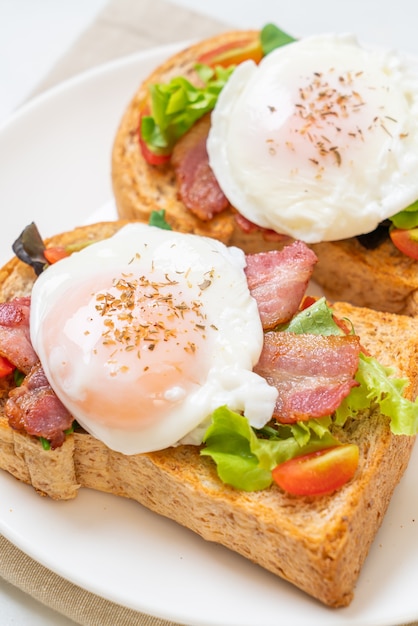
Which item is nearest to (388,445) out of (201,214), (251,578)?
(251,578)

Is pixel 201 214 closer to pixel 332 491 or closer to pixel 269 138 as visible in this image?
pixel 269 138

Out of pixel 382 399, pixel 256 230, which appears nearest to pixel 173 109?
pixel 256 230

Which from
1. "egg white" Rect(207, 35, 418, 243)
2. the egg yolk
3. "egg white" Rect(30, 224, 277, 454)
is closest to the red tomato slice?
"egg white" Rect(207, 35, 418, 243)

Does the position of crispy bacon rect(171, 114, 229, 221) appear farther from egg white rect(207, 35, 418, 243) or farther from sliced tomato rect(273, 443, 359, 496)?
sliced tomato rect(273, 443, 359, 496)

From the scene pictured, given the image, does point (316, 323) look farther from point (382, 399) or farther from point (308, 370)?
point (382, 399)

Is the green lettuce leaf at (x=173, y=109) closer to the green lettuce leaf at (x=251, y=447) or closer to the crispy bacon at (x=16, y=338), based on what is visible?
the crispy bacon at (x=16, y=338)

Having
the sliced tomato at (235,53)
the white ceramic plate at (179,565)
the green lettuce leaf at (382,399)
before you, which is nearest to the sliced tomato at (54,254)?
the white ceramic plate at (179,565)
